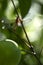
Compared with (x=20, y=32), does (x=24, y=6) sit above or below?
above

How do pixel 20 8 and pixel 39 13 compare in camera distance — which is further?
pixel 39 13

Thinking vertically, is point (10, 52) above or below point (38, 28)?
above

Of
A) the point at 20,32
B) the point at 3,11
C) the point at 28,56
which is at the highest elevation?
the point at 3,11

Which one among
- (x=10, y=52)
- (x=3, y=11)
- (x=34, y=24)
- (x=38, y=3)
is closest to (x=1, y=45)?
(x=10, y=52)

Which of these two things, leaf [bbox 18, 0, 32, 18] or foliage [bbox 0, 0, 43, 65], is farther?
leaf [bbox 18, 0, 32, 18]

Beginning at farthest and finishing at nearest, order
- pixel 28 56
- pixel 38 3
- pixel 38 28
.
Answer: pixel 38 3 → pixel 38 28 → pixel 28 56

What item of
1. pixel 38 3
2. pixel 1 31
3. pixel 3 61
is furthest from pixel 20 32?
pixel 3 61

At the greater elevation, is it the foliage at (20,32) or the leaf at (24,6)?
the leaf at (24,6)

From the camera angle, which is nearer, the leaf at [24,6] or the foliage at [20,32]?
the foliage at [20,32]

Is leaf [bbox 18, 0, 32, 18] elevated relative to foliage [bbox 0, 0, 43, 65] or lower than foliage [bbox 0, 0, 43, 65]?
elevated

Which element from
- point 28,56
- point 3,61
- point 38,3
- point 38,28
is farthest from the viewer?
point 38,3

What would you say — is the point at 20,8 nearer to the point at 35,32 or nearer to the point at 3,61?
the point at 35,32
